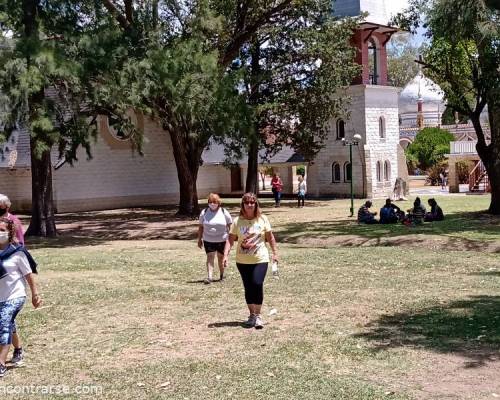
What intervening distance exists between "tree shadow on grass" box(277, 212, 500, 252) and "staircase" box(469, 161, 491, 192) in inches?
783

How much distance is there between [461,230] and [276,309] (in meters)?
12.1

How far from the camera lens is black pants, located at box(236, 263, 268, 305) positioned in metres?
8.53

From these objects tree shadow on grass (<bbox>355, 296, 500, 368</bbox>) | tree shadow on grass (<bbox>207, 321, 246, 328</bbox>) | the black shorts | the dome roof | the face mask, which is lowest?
tree shadow on grass (<bbox>355, 296, 500, 368</bbox>)

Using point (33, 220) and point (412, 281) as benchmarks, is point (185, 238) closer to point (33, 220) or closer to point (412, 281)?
point (33, 220)

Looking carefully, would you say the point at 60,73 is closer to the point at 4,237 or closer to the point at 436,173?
the point at 4,237

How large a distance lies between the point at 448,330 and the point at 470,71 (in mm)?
20085

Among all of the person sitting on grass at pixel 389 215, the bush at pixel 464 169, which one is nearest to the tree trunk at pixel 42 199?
the person sitting on grass at pixel 389 215

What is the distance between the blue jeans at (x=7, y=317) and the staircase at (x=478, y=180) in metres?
40.6

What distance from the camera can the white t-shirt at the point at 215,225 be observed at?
1212cm

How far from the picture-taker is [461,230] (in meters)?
20.3

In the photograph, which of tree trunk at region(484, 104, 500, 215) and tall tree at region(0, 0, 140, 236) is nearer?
tall tree at region(0, 0, 140, 236)

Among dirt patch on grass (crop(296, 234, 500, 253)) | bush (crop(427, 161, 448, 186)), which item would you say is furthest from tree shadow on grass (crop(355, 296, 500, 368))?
bush (crop(427, 161, 448, 186))

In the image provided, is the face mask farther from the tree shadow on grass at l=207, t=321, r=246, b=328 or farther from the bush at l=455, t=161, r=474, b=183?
the bush at l=455, t=161, r=474, b=183

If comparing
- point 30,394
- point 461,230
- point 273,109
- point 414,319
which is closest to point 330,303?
point 414,319
